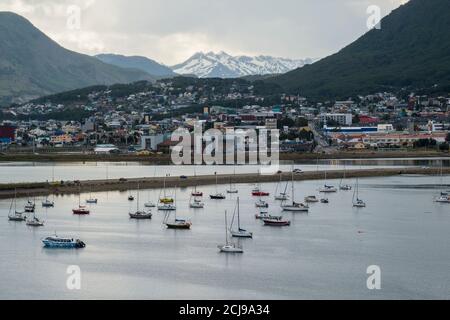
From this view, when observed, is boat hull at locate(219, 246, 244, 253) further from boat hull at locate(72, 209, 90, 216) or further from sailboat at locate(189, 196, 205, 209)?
sailboat at locate(189, 196, 205, 209)

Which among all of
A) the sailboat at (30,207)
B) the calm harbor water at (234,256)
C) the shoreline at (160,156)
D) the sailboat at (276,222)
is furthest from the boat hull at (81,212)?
the shoreline at (160,156)

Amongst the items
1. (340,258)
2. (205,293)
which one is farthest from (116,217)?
(205,293)

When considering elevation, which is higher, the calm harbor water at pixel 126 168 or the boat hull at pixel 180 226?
the calm harbor water at pixel 126 168

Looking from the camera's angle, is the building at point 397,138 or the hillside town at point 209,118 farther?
the hillside town at point 209,118

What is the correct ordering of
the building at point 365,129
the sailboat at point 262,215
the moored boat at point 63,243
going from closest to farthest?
the moored boat at point 63,243
the sailboat at point 262,215
the building at point 365,129

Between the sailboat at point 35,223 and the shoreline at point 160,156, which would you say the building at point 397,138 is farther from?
the sailboat at point 35,223
